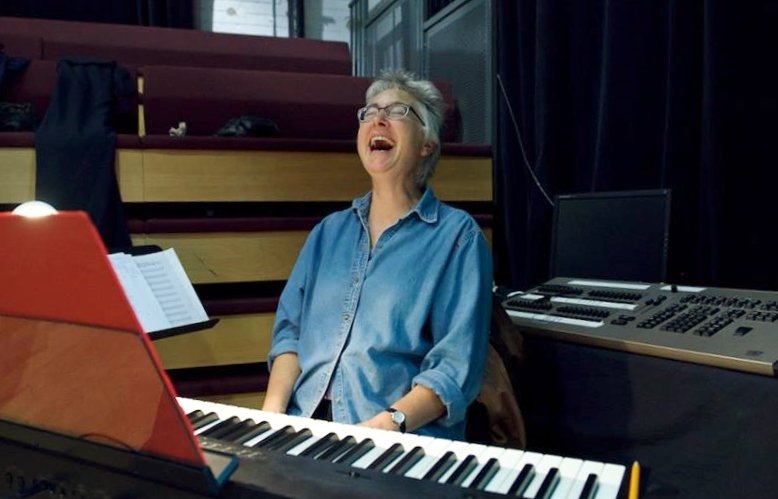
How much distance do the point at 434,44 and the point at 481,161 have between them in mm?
1429

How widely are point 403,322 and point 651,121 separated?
1.11m

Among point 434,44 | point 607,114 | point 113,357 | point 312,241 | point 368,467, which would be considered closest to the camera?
point 113,357

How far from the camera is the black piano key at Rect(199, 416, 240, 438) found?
79 centimetres

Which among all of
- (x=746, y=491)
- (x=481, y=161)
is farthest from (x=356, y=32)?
(x=746, y=491)

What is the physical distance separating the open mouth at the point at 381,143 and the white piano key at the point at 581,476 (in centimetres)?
82

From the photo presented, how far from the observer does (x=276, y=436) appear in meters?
0.79

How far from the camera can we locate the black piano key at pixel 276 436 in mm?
758

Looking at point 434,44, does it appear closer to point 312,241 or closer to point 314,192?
point 314,192

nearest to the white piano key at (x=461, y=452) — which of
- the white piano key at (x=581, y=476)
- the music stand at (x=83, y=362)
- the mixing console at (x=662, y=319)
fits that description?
the white piano key at (x=581, y=476)

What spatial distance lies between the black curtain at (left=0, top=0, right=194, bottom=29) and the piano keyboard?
4789 millimetres

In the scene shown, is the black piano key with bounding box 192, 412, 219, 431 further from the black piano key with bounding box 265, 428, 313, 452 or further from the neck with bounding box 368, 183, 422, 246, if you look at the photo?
the neck with bounding box 368, 183, 422, 246

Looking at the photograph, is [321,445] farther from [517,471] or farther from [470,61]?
[470,61]

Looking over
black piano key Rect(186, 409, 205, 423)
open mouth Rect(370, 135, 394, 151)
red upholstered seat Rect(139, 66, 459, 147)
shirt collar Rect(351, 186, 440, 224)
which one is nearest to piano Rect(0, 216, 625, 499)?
black piano key Rect(186, 409, 205, 423)

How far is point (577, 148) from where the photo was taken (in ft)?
7.28
